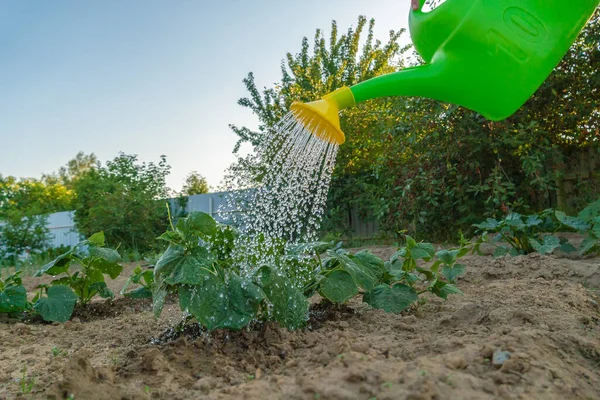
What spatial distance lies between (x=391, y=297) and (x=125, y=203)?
7050 mm

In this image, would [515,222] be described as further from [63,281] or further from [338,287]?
[63,281]

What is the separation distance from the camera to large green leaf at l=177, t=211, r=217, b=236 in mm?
1595

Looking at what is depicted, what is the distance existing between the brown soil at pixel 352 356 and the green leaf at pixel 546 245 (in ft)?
2.97

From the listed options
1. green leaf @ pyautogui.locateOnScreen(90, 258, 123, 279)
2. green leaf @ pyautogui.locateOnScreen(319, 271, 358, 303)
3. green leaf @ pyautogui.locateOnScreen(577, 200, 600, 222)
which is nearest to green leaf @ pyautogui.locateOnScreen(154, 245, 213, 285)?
green leaf @ pyautogui.locateOnScreen(319, 271, 358, 303)

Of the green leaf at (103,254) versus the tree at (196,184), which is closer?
the green leaf at (103,254)

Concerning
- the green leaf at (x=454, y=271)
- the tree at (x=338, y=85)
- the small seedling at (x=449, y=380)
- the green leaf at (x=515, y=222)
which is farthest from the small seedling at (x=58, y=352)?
the tree at (x=338, y=85)

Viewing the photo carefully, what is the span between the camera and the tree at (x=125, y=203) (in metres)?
8.05

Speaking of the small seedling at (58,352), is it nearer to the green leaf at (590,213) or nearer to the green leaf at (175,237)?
the green leaf at (175,237)

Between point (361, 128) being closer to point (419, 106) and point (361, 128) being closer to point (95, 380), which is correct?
point (419, 106)

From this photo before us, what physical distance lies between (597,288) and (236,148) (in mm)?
8256

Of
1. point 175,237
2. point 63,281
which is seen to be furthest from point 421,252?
point 63,281

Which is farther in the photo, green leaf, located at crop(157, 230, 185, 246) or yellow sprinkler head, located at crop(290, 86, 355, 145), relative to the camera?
green leaf, located at crop(157, 230, 185, 246)

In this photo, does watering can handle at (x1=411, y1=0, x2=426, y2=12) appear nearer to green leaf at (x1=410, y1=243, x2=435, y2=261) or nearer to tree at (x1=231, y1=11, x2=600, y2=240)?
green leaf at (x1=410, y1=243, x2=435, y2=261)

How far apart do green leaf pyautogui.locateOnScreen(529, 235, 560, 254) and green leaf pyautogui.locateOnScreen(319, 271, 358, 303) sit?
184cm
